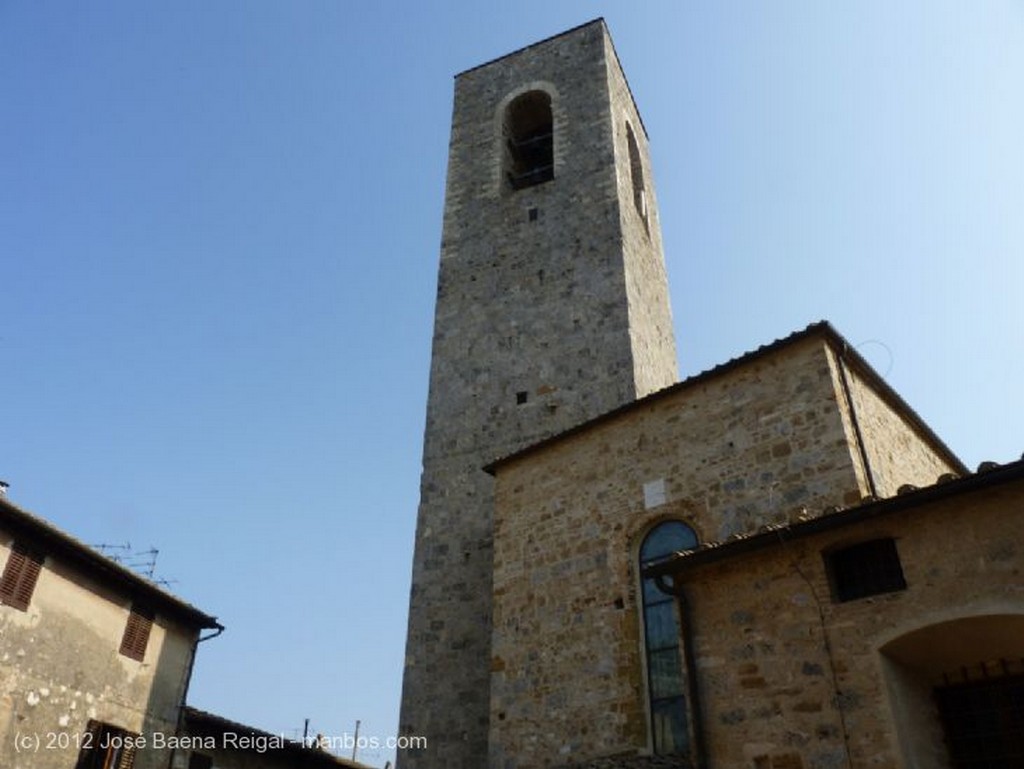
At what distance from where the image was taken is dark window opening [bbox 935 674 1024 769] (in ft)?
19.6

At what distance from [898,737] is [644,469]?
4701 mm

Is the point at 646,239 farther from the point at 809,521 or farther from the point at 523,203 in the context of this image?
the point at 809,521

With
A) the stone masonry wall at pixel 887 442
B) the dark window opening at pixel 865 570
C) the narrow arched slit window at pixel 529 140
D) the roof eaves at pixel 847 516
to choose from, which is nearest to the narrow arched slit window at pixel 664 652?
the roof eaves at pixel 847 516

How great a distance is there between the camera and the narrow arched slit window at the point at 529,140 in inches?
752

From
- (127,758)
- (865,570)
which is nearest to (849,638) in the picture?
(865,570)

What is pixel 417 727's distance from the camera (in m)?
12.4

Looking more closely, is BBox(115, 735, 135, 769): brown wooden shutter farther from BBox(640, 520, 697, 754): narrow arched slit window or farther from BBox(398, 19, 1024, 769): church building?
BBox(640, 520, 697, 754): narrow arched slit window

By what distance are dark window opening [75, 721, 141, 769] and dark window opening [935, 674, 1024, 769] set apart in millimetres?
10241

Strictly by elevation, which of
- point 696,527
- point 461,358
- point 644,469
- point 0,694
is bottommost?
point 0,694

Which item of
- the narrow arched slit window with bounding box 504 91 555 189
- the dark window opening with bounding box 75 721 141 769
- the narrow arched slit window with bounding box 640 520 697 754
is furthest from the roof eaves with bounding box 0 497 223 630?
the narrow arched slit window with bounding box 504 91 555 189

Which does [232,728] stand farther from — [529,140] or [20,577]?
[529,140]

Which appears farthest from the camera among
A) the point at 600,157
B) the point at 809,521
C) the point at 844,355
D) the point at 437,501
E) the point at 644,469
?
the point at 600,157

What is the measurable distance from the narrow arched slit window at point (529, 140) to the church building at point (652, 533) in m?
0.33

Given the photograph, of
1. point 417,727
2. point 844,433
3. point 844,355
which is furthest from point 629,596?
point 417,727
